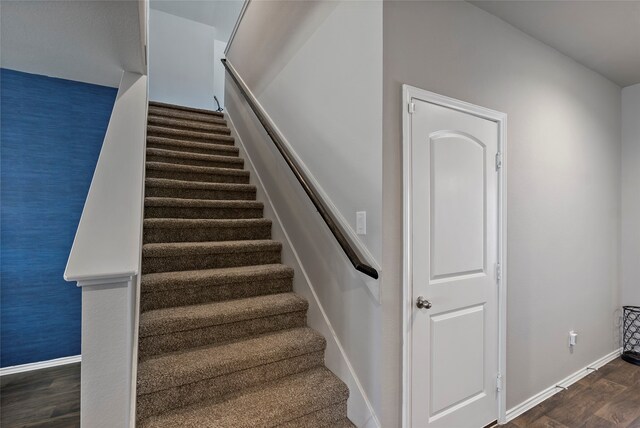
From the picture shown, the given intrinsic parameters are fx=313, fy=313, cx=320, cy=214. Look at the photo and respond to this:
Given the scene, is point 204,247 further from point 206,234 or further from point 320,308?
point 320,308

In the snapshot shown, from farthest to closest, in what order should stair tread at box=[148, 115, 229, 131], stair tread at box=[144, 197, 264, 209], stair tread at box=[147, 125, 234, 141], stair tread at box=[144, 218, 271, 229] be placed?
1. stair tread at box=[148, 115, 229, 131]
2. stair tread at box=[147, 125, 234, 141]
3. stair tread at box=[144, 197, 264, 209]
4. stair tread at box=[144, 218, 271, 229]

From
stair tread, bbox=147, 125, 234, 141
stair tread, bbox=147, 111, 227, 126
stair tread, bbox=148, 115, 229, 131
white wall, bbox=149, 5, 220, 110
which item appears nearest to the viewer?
stair tread, bbox=147, 125, 234, 141

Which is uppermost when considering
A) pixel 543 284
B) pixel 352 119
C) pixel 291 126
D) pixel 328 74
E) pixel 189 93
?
pixel 189 93

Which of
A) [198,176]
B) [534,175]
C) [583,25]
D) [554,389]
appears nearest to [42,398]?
[198,176]

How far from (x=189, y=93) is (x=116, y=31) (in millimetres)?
3713

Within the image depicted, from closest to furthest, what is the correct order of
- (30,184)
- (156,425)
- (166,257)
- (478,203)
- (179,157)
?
(156,425) → (478,203) → (166,257) → (30,184) → (179,157)

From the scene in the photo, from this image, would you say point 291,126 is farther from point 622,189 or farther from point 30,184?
point 622,189

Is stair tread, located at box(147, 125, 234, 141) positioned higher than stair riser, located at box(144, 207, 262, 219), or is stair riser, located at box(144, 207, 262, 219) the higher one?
stair tread, located at box(147, 125, 234, 141)

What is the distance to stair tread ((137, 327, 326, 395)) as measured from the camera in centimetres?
152

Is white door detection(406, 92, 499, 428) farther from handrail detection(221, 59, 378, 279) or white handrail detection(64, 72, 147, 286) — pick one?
white handrail detection(64, 72, 147, 286)

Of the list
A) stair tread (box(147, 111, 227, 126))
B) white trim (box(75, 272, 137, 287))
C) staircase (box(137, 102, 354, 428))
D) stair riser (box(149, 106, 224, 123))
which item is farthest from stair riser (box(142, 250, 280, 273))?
stair riser (box(149, 106, 224, 123))

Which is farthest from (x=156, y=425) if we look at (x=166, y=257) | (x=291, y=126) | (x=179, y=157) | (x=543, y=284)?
(x=543, y=284)

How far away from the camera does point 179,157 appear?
9.82 feet

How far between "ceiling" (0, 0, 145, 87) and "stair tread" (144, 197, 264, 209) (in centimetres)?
92
